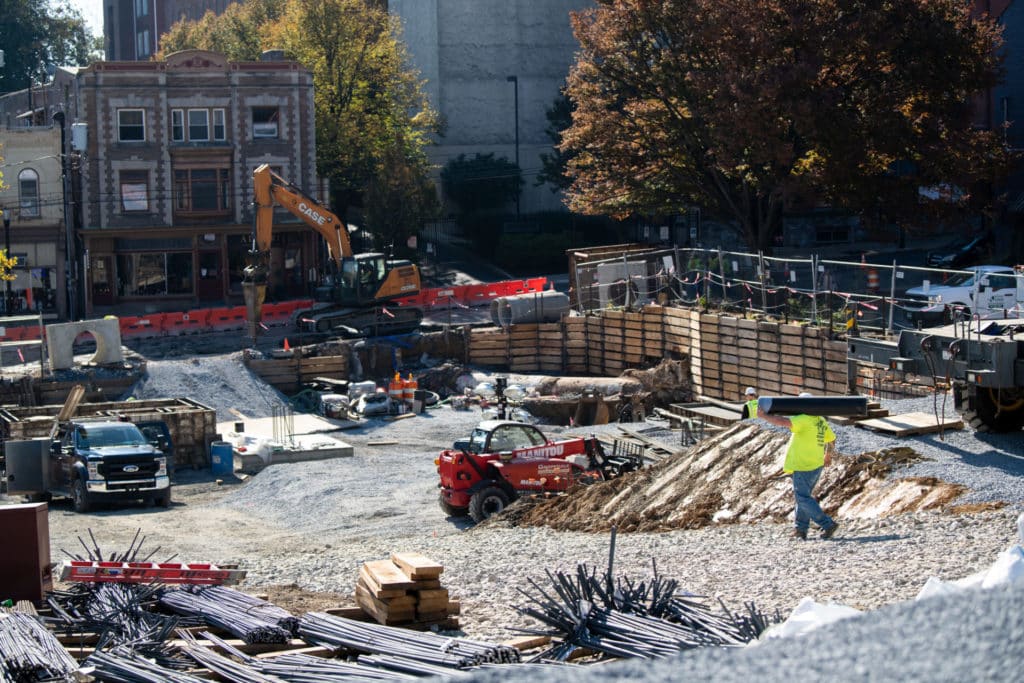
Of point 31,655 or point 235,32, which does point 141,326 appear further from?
point 31,655

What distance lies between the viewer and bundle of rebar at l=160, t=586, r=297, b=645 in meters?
12.6

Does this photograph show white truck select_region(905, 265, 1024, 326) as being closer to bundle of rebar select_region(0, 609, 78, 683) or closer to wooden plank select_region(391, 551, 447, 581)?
wooden plank select_region(391, 551, 447, 581)

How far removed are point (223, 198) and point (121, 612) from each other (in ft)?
147

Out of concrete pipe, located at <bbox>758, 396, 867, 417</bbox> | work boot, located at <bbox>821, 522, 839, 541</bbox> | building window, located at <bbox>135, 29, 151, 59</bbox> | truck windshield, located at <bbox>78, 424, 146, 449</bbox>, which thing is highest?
building window, located at <bbox>135, 29, 151, 59</bbox>

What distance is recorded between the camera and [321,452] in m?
31.8

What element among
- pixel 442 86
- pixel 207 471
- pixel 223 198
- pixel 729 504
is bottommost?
pixel 207 471

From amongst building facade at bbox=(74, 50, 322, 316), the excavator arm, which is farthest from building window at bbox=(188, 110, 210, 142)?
the excavator arm

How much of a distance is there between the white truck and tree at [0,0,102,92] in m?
74.5

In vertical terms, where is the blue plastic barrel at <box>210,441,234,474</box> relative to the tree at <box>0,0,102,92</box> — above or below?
below

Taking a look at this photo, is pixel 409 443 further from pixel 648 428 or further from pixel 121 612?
pixel 121 612

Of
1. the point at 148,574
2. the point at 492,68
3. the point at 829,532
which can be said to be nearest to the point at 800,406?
the point at 829,532

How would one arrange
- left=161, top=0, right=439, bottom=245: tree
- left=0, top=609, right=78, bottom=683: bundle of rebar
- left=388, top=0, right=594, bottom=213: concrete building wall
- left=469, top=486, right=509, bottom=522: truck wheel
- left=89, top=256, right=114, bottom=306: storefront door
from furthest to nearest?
1. left=388, top=0, right=594, bottom=213: concrete building wall
2. left=161, top=0, right=439, bottom=245: tree
3. left=89, top=256, right=114, bottom=306: storefront door
4. left=469, top=486, right=509, bottom=522: truck wheel
5. left=0, top=609, right=78, bottom=683: bundle of rebar

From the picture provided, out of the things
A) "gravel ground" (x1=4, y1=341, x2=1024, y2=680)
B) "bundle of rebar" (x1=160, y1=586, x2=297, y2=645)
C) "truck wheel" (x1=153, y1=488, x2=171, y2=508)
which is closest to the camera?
"bundle of rebar" (x1=160, y1=586, x2=297, y2=645)

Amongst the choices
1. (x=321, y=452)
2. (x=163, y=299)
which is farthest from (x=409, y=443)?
(x=163, y=299)
